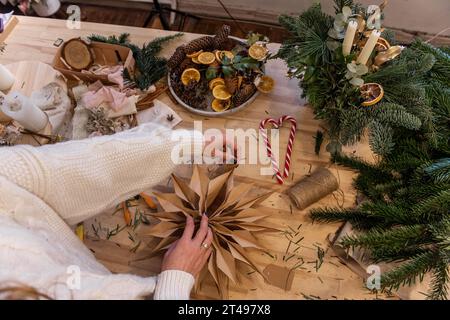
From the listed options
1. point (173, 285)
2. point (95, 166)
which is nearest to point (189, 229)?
point (173, 285)

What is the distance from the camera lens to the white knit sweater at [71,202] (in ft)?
2.00

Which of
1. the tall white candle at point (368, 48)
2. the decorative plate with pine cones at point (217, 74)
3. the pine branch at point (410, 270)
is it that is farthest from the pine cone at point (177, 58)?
the pine branch at point (410, 270)

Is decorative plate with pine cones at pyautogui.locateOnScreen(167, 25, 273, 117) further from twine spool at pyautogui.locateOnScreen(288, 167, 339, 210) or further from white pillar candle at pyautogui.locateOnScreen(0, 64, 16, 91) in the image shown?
white pillar candle at pyautogui.locateOnScreen(0, 64, 16, 91)

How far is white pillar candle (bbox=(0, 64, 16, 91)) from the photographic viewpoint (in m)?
1.15

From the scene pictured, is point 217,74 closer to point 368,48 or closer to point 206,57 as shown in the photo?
point 206,57

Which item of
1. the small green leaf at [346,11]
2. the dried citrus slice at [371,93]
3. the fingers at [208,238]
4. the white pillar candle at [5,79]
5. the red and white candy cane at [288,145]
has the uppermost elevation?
the small green leaf at [346,11]

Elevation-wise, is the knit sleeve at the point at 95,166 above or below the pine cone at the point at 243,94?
below

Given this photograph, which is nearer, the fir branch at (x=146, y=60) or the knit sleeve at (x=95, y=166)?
the knit sleeve at (x=95, y=166)

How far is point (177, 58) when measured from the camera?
121cm

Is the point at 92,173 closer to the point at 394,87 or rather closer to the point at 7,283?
the point at 7,283

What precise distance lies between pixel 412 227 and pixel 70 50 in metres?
1.17

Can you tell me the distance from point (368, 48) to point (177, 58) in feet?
2.01

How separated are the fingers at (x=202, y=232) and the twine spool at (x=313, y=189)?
0.27 meters

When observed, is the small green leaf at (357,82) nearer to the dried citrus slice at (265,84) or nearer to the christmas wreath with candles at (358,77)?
the christmas wreath with candles at (358,77)
